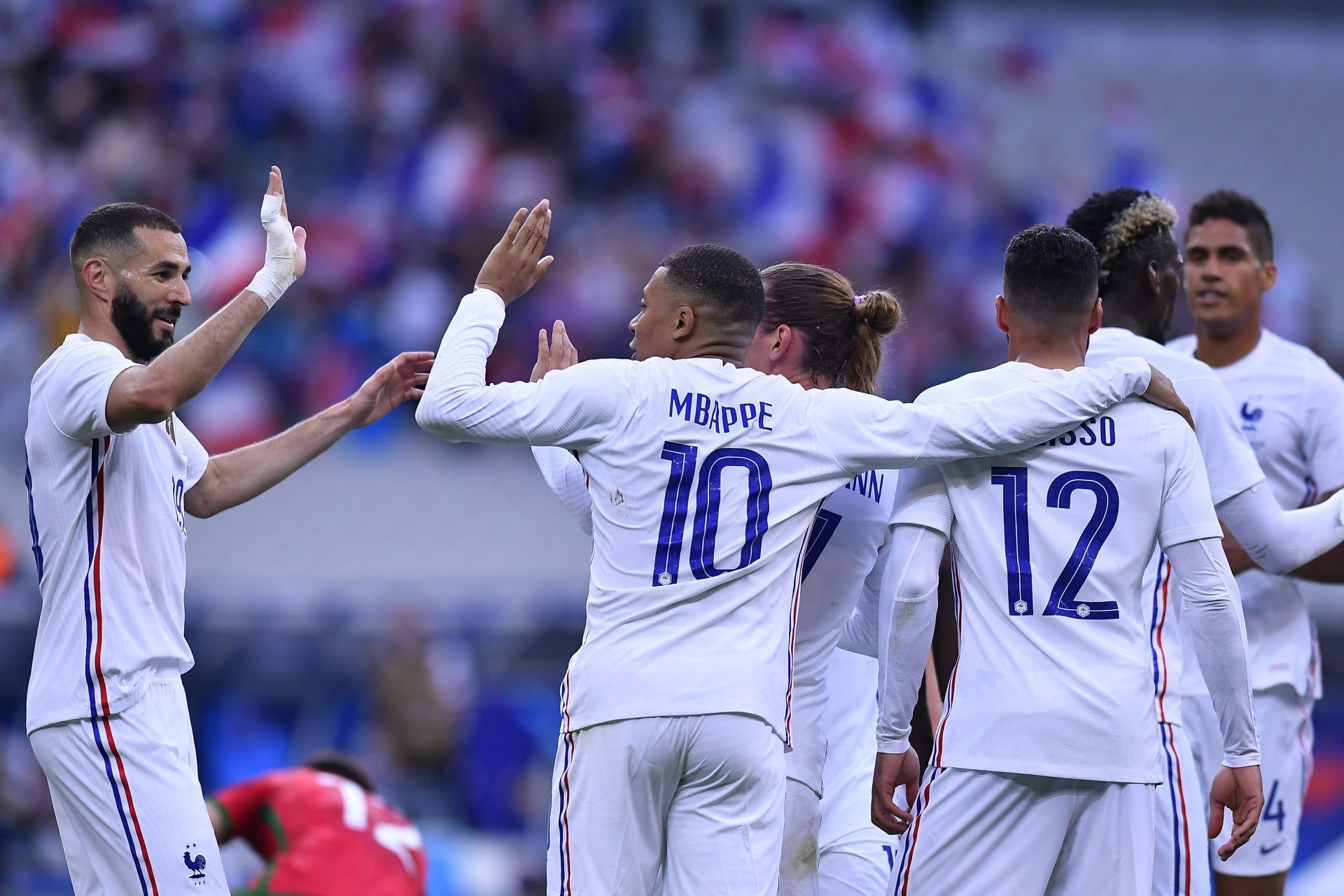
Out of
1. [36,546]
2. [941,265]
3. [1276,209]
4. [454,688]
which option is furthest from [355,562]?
[1276,209]

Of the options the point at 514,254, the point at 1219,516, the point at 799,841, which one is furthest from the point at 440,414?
the point at 1219,516

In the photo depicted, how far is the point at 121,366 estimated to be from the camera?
14.9ft

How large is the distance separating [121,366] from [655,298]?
1542mm

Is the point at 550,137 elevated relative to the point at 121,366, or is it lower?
elevated

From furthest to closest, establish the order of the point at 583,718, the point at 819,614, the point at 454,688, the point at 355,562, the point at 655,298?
the point at 355,562 → the point at 454,688 → the point at 819,614 → the point at 655,298 → the point at 583,718

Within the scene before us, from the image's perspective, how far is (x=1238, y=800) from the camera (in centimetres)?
447

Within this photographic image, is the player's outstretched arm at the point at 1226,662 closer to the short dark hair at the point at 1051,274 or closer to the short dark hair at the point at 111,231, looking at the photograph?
the short dark hair at the point at 1051,274

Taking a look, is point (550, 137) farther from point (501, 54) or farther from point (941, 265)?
point (941, 265)

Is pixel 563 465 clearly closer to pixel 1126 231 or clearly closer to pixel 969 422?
pixel 969 422

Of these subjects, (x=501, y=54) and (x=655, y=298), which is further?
(x=501, y=54)

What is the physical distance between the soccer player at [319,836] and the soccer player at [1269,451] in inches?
131

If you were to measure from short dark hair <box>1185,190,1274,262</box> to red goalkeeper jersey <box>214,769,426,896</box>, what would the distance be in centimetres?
432

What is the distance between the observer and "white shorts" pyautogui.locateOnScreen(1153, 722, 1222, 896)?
501 centimetres

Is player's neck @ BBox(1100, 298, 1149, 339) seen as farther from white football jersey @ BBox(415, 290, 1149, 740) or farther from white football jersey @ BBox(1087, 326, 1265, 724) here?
white football jersey @ BBox(415, 290, 1149, 740)
